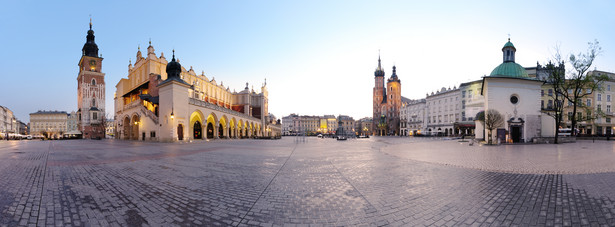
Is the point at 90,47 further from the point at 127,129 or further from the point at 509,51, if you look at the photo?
the point at 509,51

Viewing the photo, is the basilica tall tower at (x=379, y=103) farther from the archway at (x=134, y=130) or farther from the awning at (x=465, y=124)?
the archway at (x=134, y=130)

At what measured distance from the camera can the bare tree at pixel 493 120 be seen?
92.2ft

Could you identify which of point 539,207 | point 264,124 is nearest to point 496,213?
point 539,207

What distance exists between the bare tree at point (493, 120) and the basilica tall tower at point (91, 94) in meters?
79.7

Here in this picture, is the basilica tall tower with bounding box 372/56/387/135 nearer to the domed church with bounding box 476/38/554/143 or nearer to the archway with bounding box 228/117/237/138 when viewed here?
the domed church with bounding box 476/38/554/143

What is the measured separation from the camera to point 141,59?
41094mm

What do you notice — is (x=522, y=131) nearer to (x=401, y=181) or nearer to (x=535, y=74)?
(x=401, y=181)

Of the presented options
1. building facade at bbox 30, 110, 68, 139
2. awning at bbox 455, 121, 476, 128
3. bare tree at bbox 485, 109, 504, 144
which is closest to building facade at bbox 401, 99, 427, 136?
awning at bbox 455, 121, 476, 128

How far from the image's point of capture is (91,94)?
62.4 meters

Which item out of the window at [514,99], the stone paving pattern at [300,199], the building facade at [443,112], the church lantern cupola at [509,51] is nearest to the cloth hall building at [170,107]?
the stone paving pattern at [300,199]

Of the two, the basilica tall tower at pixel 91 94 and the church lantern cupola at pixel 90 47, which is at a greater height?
the church lantern cupola at pixel 90 47

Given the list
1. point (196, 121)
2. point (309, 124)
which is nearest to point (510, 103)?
point (196, 121)

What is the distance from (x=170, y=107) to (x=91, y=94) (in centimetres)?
5267

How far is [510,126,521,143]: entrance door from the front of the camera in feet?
97.8
